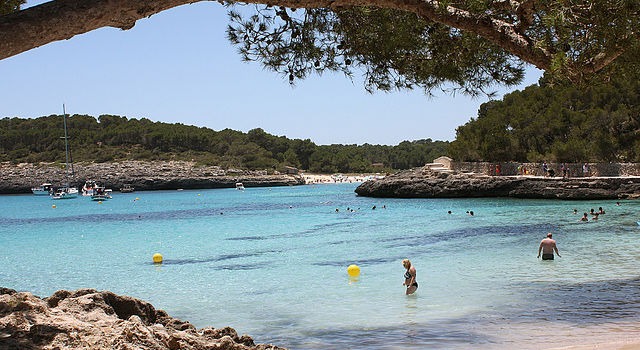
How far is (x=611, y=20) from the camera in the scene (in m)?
6.45

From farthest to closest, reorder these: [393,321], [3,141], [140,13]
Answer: [3,141]
[393,321]
[140,13]

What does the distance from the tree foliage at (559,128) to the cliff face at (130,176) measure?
5412cm

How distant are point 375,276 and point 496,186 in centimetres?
3181

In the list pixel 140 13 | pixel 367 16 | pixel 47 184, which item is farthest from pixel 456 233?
pixel 47 184

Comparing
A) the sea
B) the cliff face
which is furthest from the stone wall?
the cliff face

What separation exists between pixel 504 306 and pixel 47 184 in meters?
91.7

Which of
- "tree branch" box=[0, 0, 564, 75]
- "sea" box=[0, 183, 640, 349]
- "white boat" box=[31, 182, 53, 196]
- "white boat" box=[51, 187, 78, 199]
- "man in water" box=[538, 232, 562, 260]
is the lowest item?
"sea" box=[0, 183, 640, 349]

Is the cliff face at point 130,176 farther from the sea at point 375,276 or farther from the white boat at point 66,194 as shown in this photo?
the sea at point 375,276

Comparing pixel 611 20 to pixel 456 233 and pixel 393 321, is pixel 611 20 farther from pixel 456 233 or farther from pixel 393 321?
pixel 456 233

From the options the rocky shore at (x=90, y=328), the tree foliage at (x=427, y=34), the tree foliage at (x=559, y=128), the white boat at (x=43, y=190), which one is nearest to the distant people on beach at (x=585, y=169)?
the tree foliage at (x=559, y=128)

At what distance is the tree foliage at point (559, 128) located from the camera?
1735 inches

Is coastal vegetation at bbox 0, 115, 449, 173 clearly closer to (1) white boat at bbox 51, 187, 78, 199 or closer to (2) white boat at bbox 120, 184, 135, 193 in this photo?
(2) white boat at bbox 120, 184, 135, 193

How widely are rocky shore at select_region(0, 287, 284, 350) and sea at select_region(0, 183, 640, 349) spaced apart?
2871mm

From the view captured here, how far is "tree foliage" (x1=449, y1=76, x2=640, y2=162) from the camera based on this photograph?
145 ft
